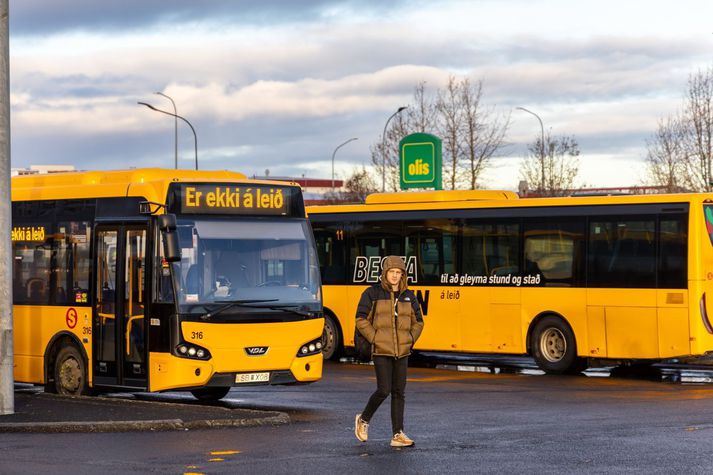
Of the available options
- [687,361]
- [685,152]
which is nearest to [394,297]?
[687,361]

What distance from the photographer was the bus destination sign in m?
17.7

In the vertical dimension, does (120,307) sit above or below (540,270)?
below

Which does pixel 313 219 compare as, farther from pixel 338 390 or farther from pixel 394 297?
pixel 394 297

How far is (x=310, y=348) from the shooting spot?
59.0 ft

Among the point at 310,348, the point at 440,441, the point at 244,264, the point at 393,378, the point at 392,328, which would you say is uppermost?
the point at 244,264

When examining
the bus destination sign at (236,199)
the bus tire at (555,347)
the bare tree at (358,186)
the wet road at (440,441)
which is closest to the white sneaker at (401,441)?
the wet road at (440,441)

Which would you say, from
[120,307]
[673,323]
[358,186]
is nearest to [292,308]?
[120,307]

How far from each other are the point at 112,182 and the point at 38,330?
2332 mm

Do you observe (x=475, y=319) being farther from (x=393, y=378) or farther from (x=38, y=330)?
(x=393, y=378)

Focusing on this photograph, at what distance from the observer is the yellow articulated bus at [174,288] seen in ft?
56.6

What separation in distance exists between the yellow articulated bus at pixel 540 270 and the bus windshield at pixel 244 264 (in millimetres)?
6923

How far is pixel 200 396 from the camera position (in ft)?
64.1

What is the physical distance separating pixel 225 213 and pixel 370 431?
3.88 metres

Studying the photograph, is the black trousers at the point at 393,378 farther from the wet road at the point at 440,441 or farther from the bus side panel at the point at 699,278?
the bus side panel at the point at 699,278
